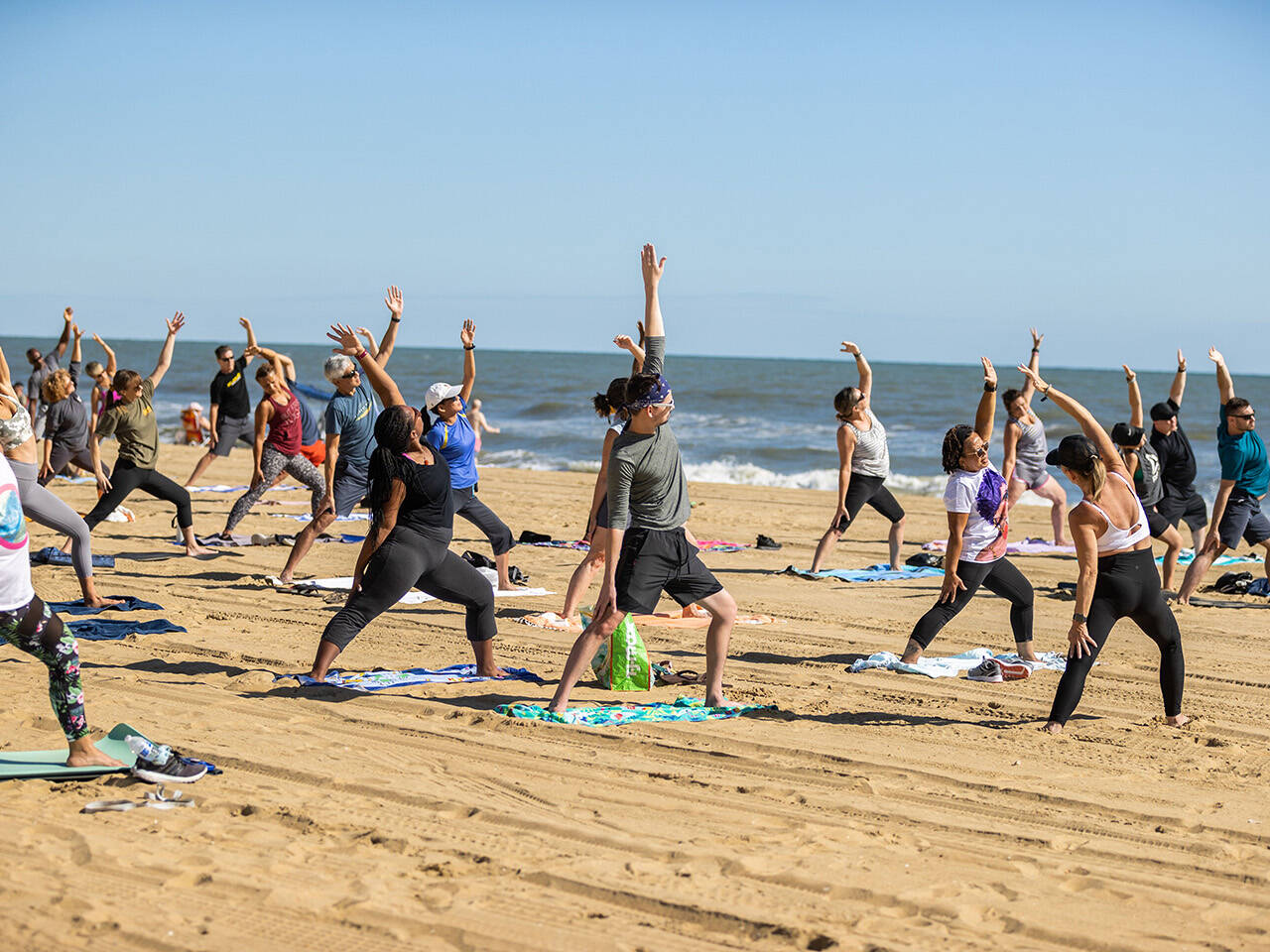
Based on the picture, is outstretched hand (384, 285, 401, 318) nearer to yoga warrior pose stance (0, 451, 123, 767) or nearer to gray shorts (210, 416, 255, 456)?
yoga warrior pose stance (0, 451, 123, 767)

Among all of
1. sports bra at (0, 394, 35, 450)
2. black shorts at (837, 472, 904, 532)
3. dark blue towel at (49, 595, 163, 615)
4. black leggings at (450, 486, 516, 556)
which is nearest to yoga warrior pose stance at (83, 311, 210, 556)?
dark blue towel at (49, 595, 163, 615)

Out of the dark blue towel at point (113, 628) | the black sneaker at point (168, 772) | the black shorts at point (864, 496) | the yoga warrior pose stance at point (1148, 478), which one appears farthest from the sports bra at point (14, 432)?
the yoga warrior pose stance at point (1148, 478)

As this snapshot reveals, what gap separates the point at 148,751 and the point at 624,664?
9.06ft

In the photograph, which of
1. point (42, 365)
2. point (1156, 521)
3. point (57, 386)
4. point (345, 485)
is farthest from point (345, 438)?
point (42, 365)

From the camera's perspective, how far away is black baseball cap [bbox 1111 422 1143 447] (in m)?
9.11

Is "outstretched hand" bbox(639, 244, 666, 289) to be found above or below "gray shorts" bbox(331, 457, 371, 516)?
above

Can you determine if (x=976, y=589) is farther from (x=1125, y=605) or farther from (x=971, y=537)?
(x=1125, y=605)

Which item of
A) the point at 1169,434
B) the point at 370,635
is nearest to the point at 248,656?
the point at 370,635

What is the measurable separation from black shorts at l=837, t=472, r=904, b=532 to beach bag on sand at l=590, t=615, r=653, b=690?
14.0 feet

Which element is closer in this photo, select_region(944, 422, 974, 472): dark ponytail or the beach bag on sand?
the beach bag on sand

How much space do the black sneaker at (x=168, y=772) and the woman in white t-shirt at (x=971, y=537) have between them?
14.2 ft

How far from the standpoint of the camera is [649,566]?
5941 mm

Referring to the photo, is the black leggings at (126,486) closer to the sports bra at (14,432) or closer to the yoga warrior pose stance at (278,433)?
the yoga warrior pose stance at (278,433)

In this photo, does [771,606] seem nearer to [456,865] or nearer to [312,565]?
[312,565]
